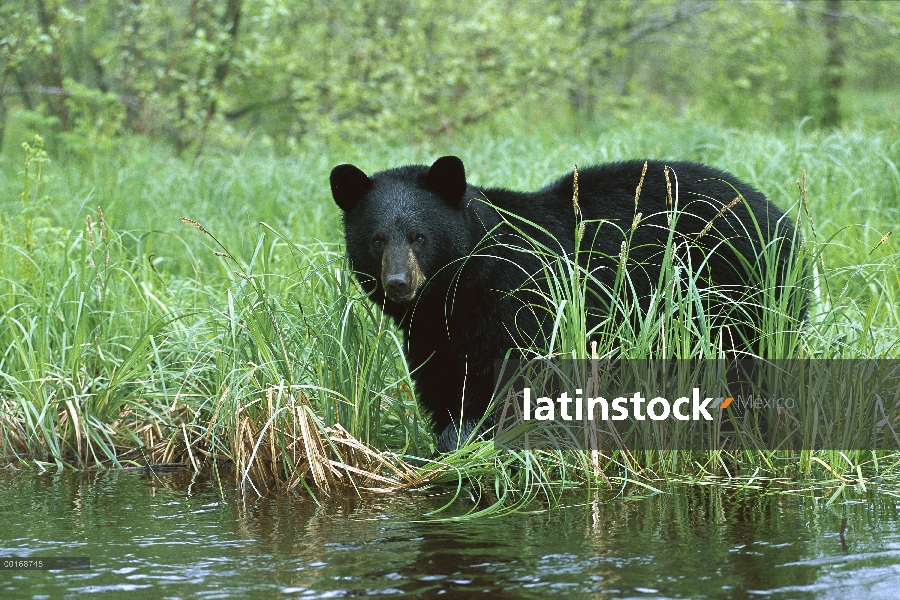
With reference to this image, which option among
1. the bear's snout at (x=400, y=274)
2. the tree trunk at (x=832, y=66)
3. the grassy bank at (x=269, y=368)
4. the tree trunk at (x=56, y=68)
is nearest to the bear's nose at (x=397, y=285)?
the bear's snout at (x=400, y=274)

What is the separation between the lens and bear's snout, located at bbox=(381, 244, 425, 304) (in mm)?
4121

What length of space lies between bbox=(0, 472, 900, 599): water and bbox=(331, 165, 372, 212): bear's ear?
143cm

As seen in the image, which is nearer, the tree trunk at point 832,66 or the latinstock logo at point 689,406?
the latinstock logo at point 689,406

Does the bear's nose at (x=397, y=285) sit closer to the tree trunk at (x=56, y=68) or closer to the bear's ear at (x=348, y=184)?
the bear's ear at (x=348, y=184)

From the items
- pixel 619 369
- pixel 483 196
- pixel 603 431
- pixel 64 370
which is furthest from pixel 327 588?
pixel 64 370

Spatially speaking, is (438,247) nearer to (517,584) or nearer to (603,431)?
(603,431)

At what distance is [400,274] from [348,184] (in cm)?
65

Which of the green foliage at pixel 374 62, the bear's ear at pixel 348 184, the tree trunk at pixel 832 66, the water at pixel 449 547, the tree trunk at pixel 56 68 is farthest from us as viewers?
the tree trunk at pixel 832 66

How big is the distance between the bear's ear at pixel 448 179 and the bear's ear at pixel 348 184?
301 mm

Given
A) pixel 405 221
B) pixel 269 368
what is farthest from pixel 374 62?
pixel 269 368

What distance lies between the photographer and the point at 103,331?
525 cm

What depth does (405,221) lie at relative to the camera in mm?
4340

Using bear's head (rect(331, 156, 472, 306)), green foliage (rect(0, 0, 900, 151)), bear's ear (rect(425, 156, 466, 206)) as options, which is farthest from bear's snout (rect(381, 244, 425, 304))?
green foliage (rect(0, 0, 900, 151))

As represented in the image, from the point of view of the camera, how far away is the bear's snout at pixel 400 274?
412cm
